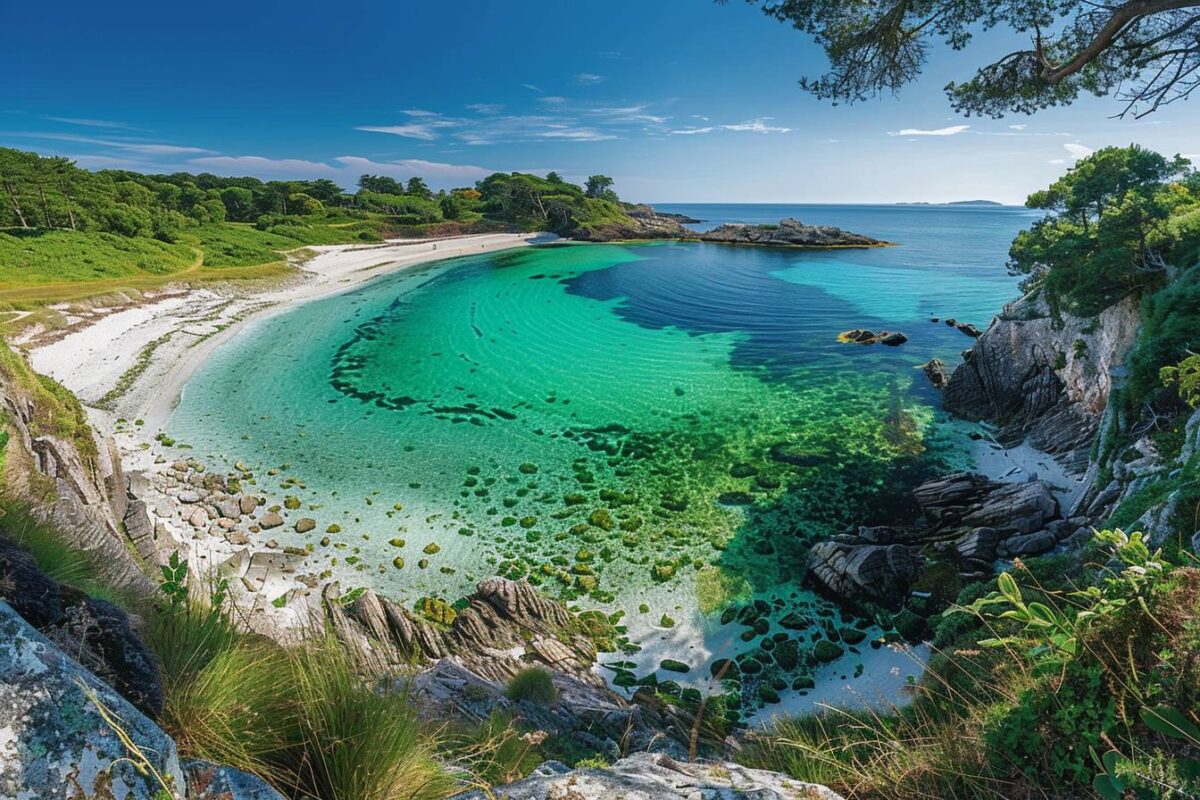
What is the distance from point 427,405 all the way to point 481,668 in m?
17.2

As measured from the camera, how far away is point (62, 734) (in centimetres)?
184

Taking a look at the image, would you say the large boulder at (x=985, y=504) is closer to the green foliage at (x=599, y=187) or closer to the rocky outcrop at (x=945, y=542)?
Result: the rocky outcrop at (x=945, y=542)

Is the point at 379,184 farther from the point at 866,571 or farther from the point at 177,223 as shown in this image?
the point at 866,571

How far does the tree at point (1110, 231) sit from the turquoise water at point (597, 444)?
6.93 metres

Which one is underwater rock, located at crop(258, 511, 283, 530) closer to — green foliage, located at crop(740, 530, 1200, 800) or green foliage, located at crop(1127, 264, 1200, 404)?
green foliage, located at crop(740, 530, 1200, 800)

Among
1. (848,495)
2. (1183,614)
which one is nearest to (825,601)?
(848,495)

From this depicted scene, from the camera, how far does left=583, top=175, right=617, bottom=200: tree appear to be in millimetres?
133863

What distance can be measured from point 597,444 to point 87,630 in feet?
59.3

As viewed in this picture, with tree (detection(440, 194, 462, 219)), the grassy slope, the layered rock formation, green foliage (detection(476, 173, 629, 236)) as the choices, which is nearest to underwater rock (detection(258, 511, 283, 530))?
the layered rock formation

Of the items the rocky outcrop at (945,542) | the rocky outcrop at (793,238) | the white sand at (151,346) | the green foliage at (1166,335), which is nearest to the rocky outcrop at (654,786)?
the rocky outcrop at (945,542)

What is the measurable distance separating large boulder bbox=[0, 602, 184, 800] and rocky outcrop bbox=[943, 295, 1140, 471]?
21.6 m

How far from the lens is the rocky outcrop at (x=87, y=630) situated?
2.63 metres

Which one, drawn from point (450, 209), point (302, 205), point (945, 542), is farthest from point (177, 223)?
point (945, 542)

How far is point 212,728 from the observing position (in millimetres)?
2746
